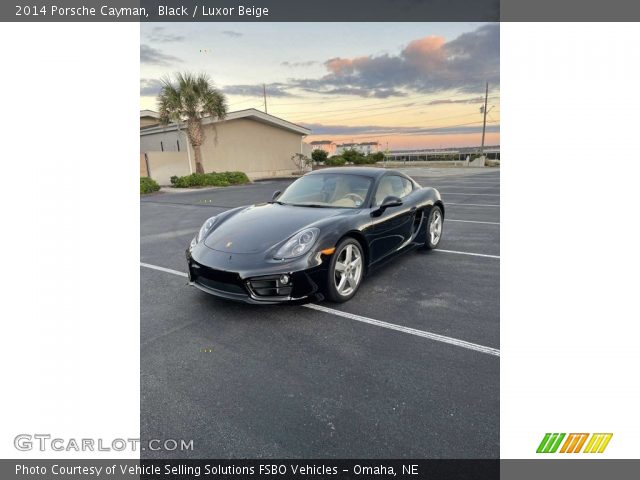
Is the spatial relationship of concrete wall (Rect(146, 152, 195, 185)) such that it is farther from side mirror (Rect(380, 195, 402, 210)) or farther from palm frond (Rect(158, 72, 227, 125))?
side mirror (Rect(380, 195, 402, 210))

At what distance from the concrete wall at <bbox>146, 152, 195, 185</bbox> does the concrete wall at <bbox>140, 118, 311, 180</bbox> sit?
2.7 inches

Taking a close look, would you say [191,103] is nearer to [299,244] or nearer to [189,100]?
[189,100]

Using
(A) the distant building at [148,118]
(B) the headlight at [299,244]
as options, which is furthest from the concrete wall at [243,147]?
(B) the headlight at [299,244]

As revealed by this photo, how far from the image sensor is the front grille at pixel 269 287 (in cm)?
305

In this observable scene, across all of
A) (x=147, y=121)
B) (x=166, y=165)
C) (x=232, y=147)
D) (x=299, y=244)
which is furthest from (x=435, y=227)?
(x=147, y=121)

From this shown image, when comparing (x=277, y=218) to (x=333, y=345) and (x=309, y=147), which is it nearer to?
(x=333, y=345)

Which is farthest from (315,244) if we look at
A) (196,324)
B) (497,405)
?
(497,405)

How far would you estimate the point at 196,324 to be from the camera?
3139 mm

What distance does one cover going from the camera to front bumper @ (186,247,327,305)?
305cm

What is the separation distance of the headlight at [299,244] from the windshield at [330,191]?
89 cm

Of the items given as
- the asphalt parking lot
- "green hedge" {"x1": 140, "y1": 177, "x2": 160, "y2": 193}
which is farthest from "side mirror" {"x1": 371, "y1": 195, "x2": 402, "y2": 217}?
"green hedge" {"x1": 140, "y1": 177, "x2": 160, "y2": 193}

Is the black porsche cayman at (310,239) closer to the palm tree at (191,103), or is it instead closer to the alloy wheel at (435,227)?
the alloy wheel at (435,227)
